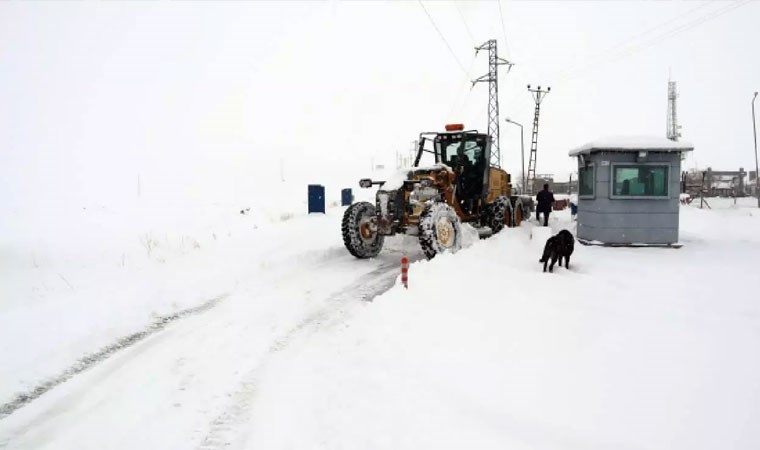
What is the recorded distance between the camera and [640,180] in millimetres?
11539

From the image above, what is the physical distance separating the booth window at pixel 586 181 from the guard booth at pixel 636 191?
15.9 inches

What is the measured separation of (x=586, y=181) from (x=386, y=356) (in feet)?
33.7

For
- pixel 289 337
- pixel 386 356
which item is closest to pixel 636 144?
pixel 386 356

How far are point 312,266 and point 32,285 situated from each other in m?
4.86

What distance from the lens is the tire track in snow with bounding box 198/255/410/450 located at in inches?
130

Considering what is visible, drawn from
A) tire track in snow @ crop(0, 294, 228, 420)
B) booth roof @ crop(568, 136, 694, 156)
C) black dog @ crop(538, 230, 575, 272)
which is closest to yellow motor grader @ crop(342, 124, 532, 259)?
black dog @ crop(538, 230, 575, 272)

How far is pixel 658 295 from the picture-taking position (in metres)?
6.85

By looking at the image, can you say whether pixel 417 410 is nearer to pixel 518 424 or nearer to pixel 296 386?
pixel 518 424

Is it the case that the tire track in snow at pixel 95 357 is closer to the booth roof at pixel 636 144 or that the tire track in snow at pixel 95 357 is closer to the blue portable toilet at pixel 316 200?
the booth roof at pixel 636 144

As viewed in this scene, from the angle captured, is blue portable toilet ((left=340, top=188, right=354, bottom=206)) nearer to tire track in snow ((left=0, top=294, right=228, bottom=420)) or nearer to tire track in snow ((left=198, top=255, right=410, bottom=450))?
tire track in snow ((left=198, top=255, right=410, bottom=450))

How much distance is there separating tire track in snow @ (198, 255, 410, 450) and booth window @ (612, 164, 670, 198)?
646 centimetres

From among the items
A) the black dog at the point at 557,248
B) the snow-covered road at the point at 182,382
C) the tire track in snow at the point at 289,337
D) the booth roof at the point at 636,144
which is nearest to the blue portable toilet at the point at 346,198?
the booth roof at the point at 636,144

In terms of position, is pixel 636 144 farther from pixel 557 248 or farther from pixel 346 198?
pixel 346 198

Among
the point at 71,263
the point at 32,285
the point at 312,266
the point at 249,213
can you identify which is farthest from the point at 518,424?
the point at 249,213
